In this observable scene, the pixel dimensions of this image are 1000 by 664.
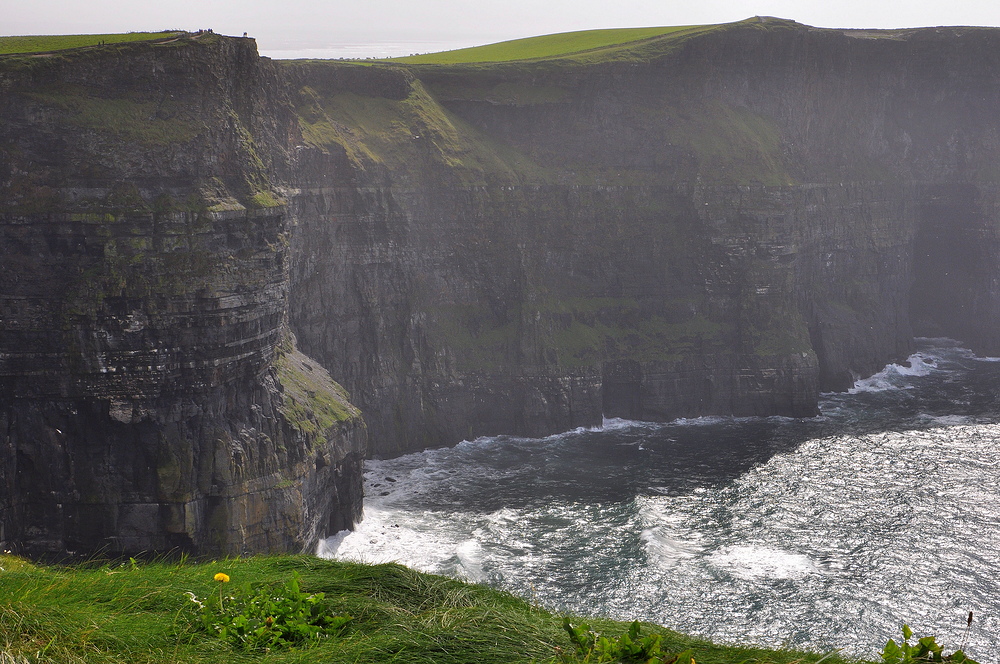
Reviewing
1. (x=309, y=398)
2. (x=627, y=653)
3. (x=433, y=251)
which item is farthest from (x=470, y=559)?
(x=627, y=653)

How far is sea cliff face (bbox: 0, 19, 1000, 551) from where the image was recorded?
40688 mm

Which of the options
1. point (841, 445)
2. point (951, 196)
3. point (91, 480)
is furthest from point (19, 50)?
point (951, 196)

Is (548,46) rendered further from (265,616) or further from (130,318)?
(265,616)

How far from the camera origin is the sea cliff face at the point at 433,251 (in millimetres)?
40688

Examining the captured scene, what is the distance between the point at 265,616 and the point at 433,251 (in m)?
62.2

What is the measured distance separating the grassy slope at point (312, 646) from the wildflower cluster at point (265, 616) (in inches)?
8.5

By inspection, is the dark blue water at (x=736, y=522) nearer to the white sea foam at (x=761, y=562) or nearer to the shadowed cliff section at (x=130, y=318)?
the white sea foam at (x=761, y=562)

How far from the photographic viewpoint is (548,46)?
10588 centimetres

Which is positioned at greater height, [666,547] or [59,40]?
[59,40]

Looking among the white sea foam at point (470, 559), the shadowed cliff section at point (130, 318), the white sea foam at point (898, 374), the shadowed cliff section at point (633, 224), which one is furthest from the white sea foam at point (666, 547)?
the white sea foam at point (898, 374)

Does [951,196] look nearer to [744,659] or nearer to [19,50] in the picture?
[19,50]

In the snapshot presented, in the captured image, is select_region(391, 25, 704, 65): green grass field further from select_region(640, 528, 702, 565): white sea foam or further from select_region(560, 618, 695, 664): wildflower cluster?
select_region(560, 618, 695, 664): wildflower cluster

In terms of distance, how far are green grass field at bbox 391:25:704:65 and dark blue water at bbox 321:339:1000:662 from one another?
149 ft

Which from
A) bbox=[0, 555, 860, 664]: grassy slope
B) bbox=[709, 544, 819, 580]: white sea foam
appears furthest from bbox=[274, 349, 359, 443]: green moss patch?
bbox=[0, 555, 860, 664]: grassy slope
